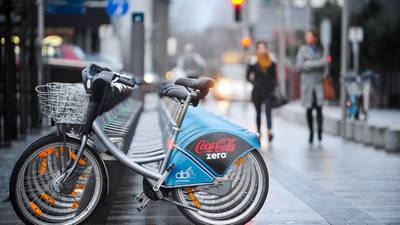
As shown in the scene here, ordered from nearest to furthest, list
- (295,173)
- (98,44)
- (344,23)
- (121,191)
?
1. (121,191)
2. (295,173)
3. (344,23)
4. (98,44)

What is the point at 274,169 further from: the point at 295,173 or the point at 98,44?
the point at 98,44

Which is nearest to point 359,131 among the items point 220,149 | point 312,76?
point 312,76

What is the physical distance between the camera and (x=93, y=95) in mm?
5805

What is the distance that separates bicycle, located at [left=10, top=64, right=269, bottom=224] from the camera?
5855mm

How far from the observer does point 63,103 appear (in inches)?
226

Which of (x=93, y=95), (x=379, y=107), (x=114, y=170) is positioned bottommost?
(x=379, y=107)

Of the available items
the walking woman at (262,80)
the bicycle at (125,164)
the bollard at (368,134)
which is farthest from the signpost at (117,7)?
the bicycle at (125,164)

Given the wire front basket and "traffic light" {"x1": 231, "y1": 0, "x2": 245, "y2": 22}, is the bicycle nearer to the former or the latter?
the wire front basket

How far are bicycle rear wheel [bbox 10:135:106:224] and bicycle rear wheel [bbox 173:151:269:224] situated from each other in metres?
0.62

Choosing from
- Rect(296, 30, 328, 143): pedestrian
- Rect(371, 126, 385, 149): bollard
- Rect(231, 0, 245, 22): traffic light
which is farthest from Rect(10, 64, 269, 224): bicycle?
Rect(231, 0, 245, 22): traffic light

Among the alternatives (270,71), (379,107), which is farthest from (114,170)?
(379,107)

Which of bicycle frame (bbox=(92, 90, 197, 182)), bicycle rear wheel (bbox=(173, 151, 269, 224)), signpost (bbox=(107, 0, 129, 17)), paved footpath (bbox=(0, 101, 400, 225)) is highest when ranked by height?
signpost (bbox=(107, 0, 129, 17))

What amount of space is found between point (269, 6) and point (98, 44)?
15.8 m

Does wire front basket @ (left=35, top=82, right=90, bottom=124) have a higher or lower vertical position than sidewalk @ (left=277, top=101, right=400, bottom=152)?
higher
